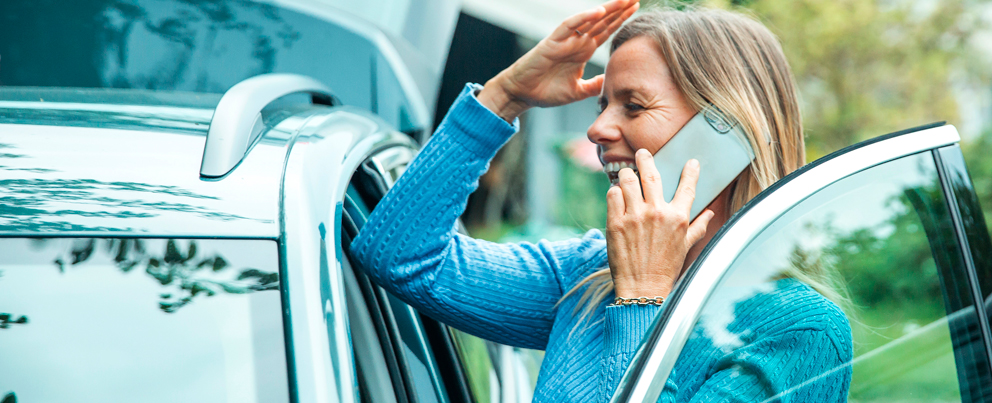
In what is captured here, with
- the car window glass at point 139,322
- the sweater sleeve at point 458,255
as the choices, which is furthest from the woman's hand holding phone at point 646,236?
the car window glass at point 139,322

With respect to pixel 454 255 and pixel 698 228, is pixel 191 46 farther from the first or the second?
pixel 698 228

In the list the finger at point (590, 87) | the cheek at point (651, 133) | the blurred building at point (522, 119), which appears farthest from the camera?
the blurred building at point (522, 119)

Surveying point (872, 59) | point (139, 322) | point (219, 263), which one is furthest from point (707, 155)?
point (872, 59)

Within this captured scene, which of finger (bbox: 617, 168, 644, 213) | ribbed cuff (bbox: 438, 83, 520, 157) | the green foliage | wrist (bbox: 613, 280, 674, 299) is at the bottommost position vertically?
wrist (bbox: 613, 280, 674, 299)

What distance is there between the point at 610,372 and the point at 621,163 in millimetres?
455

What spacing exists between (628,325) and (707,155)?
1.28 ft

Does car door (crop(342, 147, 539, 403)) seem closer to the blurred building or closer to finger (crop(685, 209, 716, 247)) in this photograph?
finger (crop(685, 209, 716, 247))

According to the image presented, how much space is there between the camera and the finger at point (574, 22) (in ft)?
5.33

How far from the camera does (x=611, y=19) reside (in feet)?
5.48

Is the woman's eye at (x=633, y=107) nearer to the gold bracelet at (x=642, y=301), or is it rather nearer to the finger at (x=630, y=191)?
the finger at (x=630, y=191)

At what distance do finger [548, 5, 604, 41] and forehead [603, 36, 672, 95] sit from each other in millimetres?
94

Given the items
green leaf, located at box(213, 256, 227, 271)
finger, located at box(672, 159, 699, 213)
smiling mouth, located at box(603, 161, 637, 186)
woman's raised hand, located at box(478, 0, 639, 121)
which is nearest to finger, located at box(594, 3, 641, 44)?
woman's raised hand, located at box(478, 0, 639, 121)

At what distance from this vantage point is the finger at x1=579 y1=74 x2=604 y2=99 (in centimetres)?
179

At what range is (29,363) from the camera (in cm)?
105
